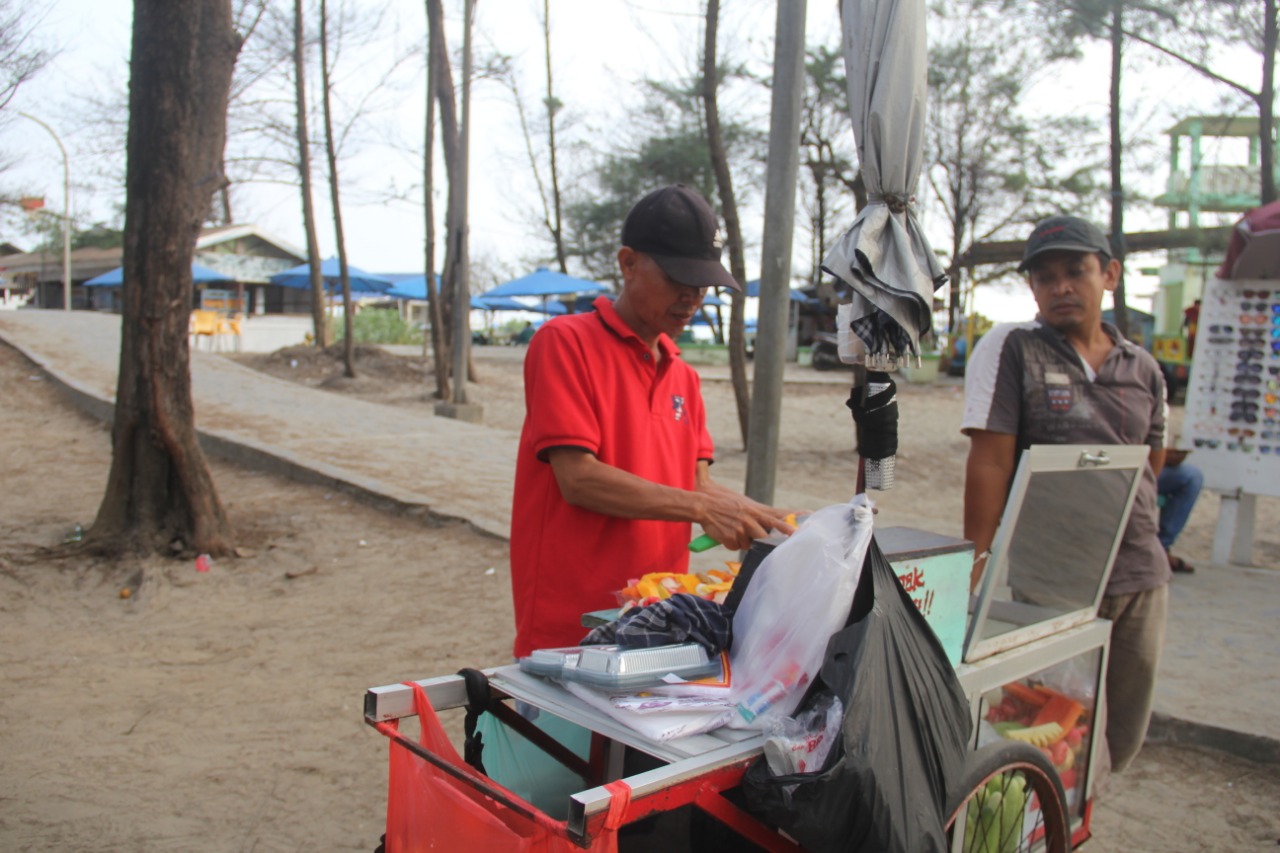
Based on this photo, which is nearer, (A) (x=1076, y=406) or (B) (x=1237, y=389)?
(A) (x=1076, y=406)

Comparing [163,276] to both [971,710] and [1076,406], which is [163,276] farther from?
[971,710]

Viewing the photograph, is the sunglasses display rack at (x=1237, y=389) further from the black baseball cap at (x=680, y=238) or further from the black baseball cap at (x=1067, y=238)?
the black baseball cap at (x=680, y=238)

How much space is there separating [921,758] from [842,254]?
3.64 ft

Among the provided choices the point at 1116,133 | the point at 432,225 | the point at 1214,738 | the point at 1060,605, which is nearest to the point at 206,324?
the point at 432,225

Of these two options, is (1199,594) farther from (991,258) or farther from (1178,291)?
(1178,291)

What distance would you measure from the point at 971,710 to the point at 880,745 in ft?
3.05

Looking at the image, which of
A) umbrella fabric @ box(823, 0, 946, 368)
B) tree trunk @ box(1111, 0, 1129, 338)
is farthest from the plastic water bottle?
tree trunk @ box(1111, 0, 1129, 338)

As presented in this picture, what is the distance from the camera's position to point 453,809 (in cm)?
164

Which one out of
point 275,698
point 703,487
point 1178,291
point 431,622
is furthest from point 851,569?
point 1178,291

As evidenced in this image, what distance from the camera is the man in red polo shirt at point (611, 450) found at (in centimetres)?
222

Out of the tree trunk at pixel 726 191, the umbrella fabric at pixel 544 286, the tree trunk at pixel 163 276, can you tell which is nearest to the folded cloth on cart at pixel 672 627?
the tree trunk at pixel 163 276

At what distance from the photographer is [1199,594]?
6.50 metres

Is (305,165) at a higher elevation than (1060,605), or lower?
higher

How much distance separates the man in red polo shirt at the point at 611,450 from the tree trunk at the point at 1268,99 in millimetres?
9418
